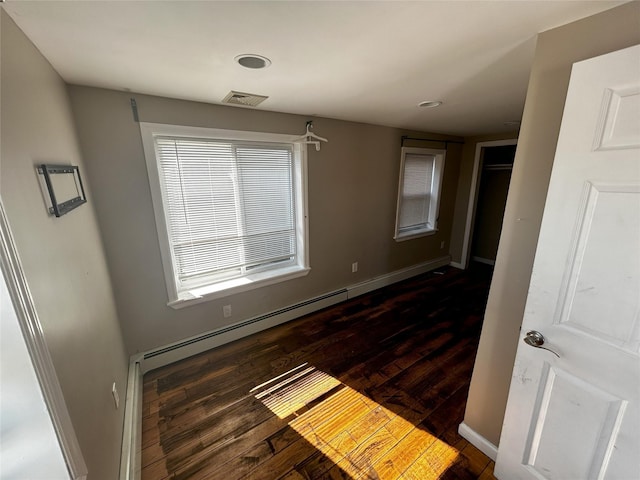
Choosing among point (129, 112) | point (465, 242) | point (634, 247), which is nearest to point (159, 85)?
point (129, 112)

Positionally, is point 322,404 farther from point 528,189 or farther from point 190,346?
point 528,189

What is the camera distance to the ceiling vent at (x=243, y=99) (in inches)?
69.3

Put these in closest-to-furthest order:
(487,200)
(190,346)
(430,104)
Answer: (430,104) → (190,346) → (487,200)

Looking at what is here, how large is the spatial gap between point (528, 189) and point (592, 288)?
453 mm

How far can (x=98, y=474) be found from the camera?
978 mm

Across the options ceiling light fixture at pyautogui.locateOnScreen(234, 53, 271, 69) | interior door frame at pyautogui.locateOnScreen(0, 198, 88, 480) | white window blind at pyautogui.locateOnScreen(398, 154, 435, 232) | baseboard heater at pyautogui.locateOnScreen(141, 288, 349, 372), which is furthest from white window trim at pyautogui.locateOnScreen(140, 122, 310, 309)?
white window blind at pyautogui.locateOnScreen(398, 154, 435, 232)

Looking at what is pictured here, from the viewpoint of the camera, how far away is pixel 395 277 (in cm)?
373

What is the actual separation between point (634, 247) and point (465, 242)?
12.1 ft

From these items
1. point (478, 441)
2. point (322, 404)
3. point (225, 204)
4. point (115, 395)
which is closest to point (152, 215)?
point (225, 204)

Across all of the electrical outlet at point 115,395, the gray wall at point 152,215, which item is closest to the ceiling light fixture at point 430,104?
the gray wall at point 152,215

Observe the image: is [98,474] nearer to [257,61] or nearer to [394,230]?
[257,61]

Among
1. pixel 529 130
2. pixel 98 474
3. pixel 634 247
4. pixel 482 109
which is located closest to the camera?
pixel 634 247

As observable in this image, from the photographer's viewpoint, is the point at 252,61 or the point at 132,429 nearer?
the point at 252,61

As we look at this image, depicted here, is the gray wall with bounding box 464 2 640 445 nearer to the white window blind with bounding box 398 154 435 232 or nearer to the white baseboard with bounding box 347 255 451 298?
the white baseboard with bounding box 347 255 451 298
